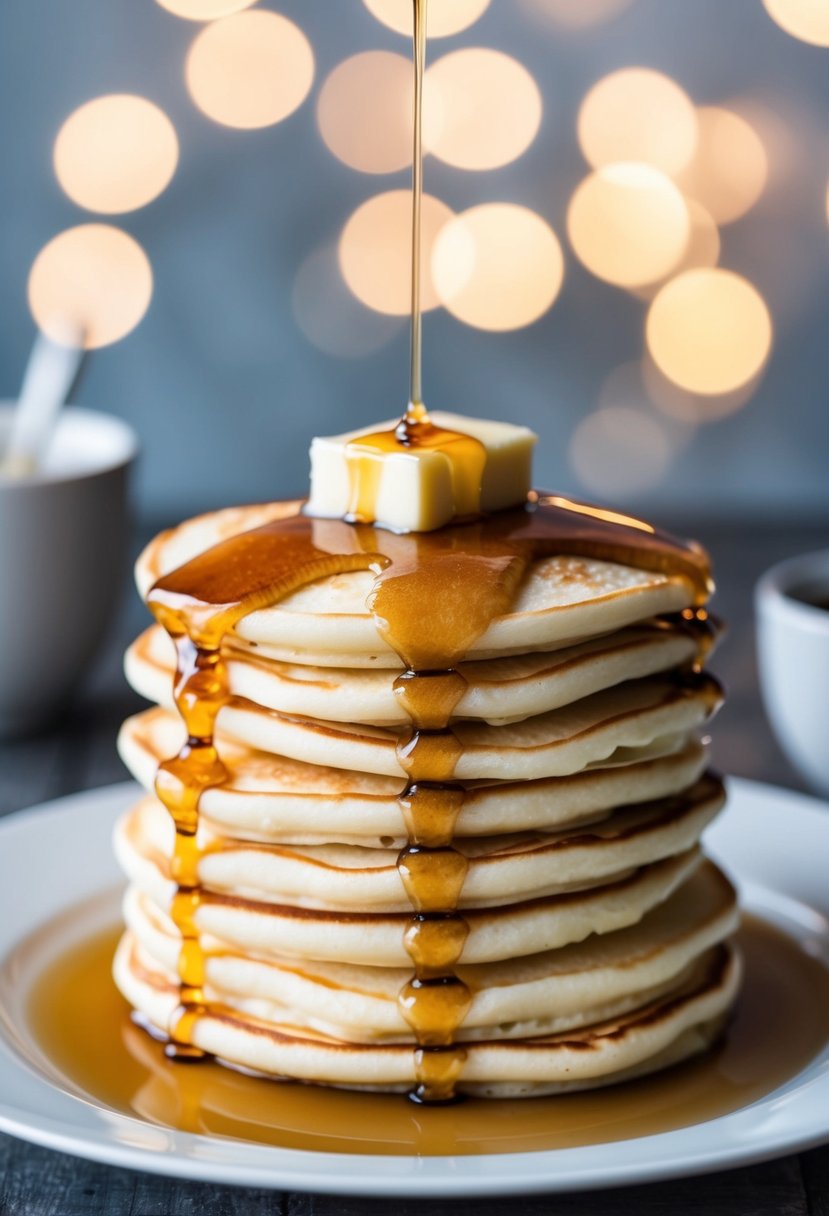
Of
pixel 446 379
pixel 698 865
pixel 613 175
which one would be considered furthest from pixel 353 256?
pixel 698 865

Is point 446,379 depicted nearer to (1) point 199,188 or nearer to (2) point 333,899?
(1) point 199,188

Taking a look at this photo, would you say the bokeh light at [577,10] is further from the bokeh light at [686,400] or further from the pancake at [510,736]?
the pancake at [510,736]

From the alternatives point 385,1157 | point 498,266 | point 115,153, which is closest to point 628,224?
point 498,266

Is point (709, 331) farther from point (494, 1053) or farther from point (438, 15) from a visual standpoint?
point (494, 1053)

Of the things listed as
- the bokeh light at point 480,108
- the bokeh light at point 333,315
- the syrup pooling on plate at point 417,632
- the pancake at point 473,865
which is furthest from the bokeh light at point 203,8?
the pancake at point 473,865

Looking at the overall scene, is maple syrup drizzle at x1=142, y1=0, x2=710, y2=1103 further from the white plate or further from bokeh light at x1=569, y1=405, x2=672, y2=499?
bokeh light at x1=569, y1=405, x2=672, y2=499

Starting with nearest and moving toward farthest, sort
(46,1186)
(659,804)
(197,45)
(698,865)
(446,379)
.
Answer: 1. (46,1186)
2. (659,804)
3. (698,865)
4. (197,45)
5. (446,379)
